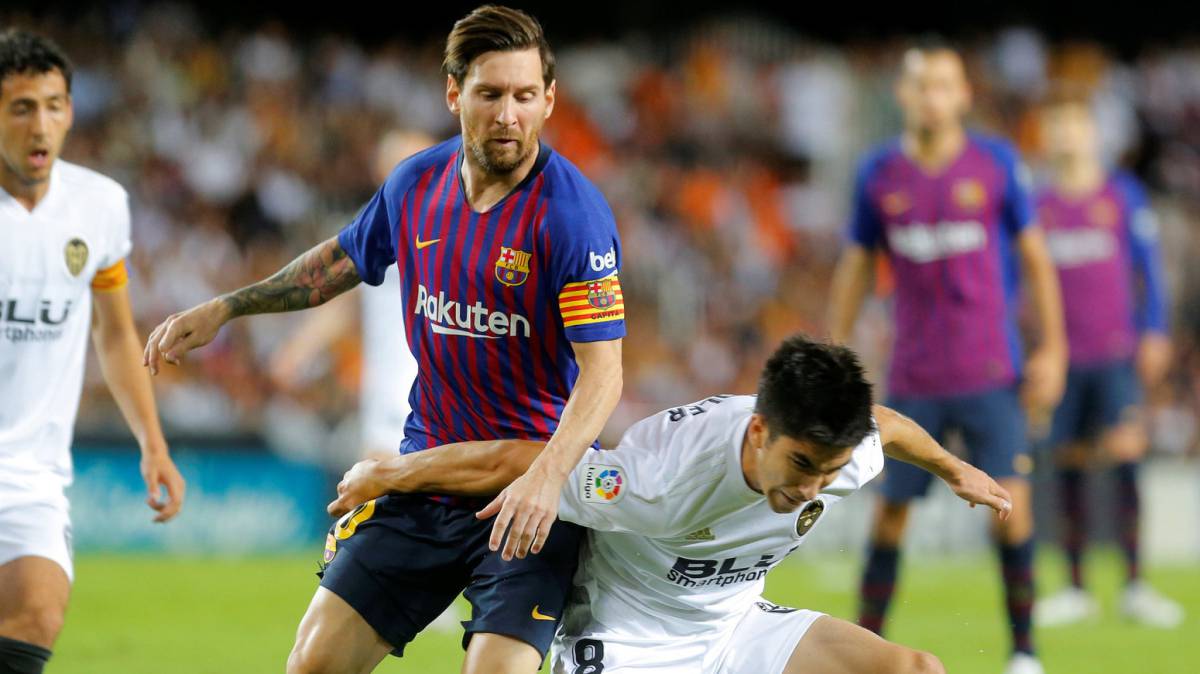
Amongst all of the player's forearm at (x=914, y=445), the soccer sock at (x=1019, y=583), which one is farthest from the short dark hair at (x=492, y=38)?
the soccer sock at (x=1019, y=583)

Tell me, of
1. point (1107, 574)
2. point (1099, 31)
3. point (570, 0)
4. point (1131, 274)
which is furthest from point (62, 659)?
point (1099, 31)

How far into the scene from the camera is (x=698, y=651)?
4.65m

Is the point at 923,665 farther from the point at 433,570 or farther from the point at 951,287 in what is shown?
the point at 951,287

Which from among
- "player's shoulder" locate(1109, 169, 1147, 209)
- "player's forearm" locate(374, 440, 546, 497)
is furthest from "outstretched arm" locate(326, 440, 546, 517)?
"player's shoulder" locate(1109, 169, 1147, 209)

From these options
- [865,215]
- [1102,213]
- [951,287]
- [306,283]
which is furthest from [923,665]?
[1102,213]

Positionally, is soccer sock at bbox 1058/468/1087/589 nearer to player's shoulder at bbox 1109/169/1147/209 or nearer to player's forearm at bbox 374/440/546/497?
player's shoulder at bbox 1109/169/1147/209

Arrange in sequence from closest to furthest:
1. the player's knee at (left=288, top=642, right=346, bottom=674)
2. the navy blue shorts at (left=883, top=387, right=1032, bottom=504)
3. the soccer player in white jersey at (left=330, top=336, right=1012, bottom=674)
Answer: the soccer player in white jersey at (left=330, top=336, right=1012, bottom=674) → the player's knee at (left=288, top=642, right=346, bottom=674) → the navy blue shorts at (left=883, top=387, right=1032, bottom=504)

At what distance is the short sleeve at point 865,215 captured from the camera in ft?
24.0

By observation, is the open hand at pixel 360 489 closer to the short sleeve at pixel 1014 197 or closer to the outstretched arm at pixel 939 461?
the outstretched arm at pixel 939 461

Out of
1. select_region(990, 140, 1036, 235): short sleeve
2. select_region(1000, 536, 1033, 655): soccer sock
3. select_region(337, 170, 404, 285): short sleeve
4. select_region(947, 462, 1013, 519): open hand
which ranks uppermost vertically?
select_region(337, 170, 404, 285): short sleeve

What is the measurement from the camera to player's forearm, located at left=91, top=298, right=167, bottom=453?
5.46 metres

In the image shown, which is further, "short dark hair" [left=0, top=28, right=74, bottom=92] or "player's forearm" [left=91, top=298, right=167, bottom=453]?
"player's forearm" [left=91, top=298, right=167, bottom=453]

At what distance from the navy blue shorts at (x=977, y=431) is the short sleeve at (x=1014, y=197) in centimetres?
76

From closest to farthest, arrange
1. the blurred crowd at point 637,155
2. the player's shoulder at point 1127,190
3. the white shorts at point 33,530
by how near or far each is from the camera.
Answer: the white shorts at point 33,530 < the player's shoulder at point 1127,190 < the blurred crowd at point 637,155
